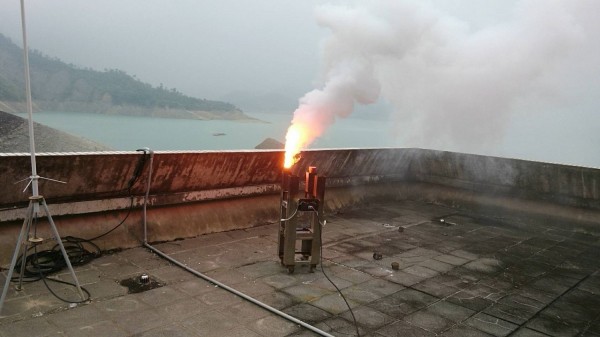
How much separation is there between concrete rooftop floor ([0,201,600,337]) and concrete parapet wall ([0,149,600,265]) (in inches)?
21.1

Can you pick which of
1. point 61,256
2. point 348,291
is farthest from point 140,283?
point 348,291

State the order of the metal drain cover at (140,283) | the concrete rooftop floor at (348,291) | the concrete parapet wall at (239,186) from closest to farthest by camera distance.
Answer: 1. the concrete rooftop floor at (348,291)
2. the metal drain cover at (140,283)
3. the concrete parapet wall at (239,186)

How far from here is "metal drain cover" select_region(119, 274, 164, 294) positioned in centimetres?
600

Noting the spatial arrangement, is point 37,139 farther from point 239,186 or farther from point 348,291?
point 348,291

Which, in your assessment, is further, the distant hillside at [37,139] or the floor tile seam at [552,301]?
the distant hillside at [37,139]

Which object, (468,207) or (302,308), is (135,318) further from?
(468,207)

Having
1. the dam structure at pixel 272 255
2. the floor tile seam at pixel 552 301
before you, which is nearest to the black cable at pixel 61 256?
the dam structure at pixel 272 255

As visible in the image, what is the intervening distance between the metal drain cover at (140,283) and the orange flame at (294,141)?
9.68 ft

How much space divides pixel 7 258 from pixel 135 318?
266cm

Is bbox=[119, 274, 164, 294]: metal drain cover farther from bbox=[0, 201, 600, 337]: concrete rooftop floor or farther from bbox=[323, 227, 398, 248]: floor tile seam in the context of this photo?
bbox=[323, 227, 398, 248]: floor tile seam

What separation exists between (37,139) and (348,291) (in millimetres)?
14357

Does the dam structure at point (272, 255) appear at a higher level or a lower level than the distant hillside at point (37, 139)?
lower

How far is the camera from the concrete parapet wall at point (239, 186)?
7.11m

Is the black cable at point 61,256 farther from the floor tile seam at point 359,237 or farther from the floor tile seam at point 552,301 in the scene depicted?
the floor tile seam at point 552,301
